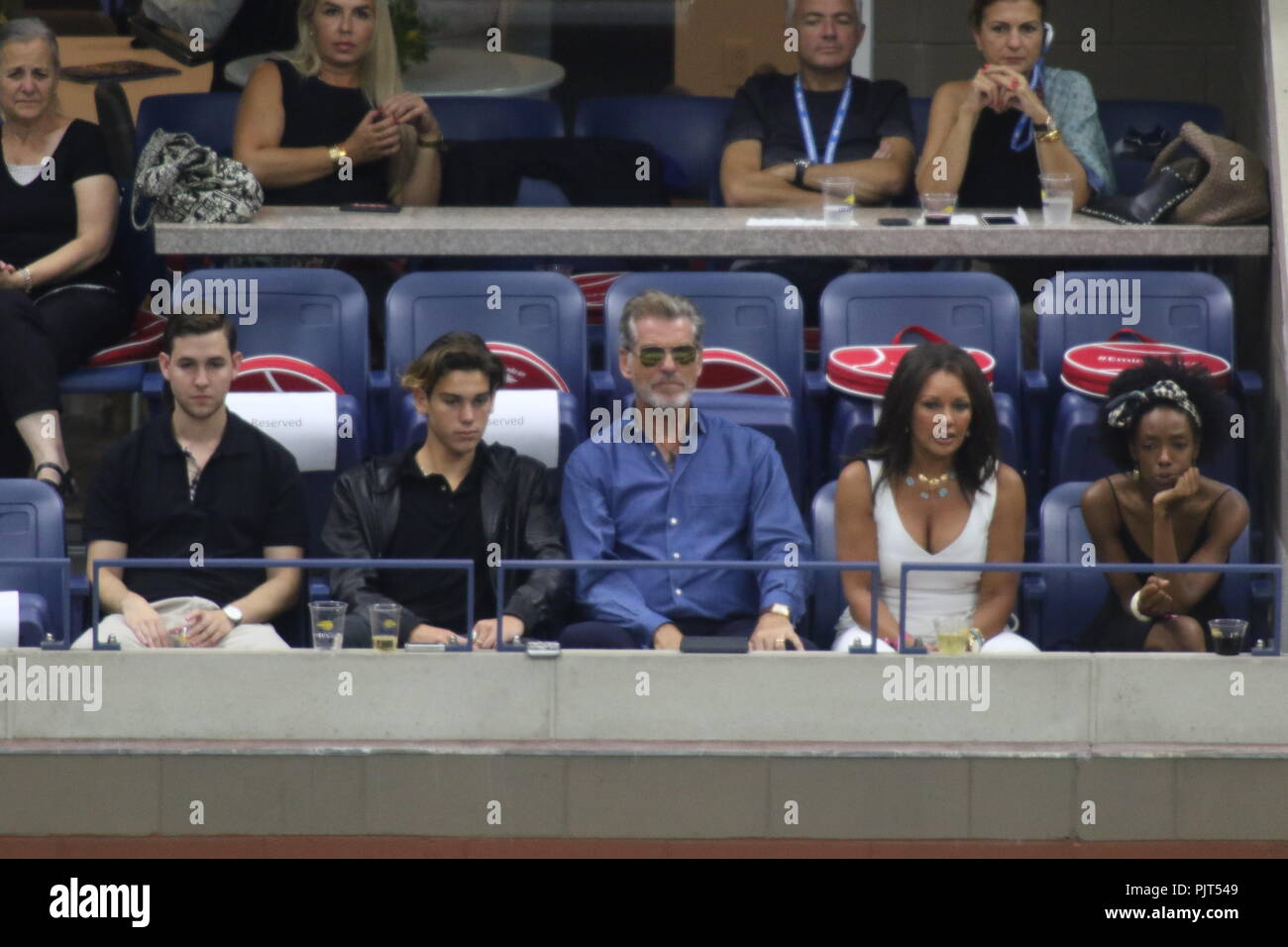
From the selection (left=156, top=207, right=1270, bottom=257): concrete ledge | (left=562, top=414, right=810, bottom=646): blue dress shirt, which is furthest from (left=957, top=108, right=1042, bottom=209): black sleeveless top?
(left=562, top=414, right=810, bottom=646): blue dress shirt

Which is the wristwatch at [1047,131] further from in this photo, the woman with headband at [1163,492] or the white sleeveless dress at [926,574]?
the white sleeveless dress at [926,574]

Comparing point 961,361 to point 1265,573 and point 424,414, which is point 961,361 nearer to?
point 1265,573

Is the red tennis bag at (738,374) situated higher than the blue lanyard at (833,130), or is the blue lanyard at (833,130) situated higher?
the blue lanyard at (833,130)

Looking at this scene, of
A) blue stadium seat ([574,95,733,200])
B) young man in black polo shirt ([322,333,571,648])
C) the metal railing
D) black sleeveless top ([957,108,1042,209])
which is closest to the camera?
the metal railing

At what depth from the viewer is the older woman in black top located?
23.0ft

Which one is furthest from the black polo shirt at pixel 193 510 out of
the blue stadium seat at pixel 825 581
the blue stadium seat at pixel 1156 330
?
the blue stadium seat at pixel 1156 330

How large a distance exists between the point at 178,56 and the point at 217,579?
357 centimetres

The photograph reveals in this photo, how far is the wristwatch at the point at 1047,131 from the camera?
7250mm

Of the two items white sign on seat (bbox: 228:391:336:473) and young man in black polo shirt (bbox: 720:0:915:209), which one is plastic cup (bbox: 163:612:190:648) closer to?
white sign on seat (bbox: 228:391:336:473)

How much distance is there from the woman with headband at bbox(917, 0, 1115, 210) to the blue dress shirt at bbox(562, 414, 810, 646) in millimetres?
1588

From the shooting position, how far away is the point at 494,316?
6797mm

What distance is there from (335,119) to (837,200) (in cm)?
165

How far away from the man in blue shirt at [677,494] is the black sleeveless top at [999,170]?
1.72 metres

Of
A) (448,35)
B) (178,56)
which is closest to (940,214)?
(448,35)
